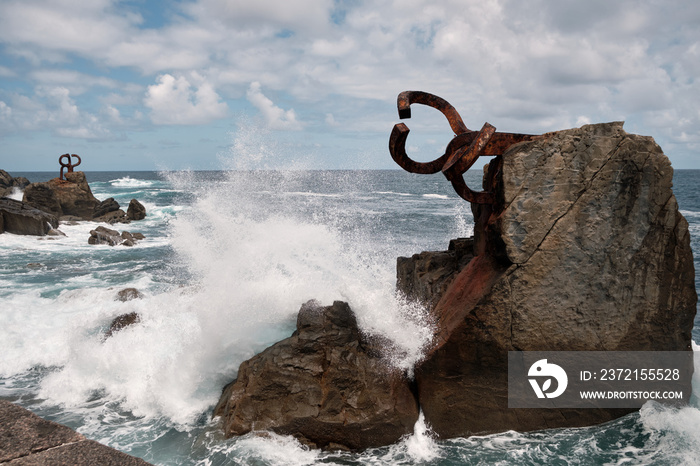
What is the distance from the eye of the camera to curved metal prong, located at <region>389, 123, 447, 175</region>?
397 centimetres

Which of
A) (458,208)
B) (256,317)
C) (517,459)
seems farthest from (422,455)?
(458,208)

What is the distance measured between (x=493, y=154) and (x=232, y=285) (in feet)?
11.0

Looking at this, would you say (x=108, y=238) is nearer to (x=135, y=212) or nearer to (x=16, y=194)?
(x=135, y=212)

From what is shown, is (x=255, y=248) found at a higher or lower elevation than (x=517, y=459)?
higher

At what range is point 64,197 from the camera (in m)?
19.8

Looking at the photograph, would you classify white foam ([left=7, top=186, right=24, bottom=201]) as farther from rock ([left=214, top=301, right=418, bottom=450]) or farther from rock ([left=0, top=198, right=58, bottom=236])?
rock ([left=214, top=301, right=418, bottom=450])

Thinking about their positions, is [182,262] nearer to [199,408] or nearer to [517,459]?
[199,408]

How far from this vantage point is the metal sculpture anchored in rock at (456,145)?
3.75m

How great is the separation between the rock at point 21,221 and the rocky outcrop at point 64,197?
2.40 metres

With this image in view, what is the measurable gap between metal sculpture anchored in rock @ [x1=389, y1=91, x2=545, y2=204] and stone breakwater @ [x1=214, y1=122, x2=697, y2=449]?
16 centimetres

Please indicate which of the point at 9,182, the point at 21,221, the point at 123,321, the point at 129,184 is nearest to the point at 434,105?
the point at 123,321

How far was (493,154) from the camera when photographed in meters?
3.99

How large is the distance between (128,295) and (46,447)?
248 inches

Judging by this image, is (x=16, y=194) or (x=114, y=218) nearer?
(x=114, y=218)
